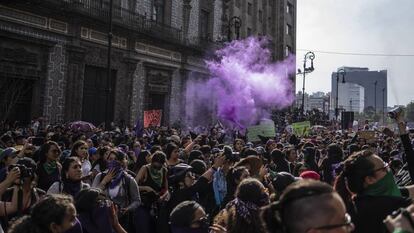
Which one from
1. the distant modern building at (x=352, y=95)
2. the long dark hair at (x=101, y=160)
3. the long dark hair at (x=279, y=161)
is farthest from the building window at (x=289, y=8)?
the distant modern building at (x=352, y=95)

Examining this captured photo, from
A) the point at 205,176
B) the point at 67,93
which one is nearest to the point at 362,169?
the point at 205,176

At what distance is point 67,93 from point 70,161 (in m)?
16.0

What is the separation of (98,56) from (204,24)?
12332 millimetres

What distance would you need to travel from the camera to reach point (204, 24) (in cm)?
3309

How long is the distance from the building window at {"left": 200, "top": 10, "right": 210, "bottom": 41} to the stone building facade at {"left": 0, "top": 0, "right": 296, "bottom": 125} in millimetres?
71

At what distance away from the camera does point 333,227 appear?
7.04 feet

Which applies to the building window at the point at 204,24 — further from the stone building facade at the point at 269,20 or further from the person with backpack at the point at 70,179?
the person with backpack at the point at 70,179

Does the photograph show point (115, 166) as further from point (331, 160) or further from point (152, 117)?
point (152, 117)

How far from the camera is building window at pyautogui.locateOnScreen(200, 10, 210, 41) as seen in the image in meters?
32.6

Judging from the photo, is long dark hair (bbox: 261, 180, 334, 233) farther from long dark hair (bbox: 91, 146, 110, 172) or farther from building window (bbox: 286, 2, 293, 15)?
building window (bbox: 286, 2, 293, 15)

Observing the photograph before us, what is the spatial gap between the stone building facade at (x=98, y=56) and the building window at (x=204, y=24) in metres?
0.07

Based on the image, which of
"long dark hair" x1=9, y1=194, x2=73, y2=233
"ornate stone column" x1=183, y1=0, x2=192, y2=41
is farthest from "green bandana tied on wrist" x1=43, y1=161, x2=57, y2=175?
"ornate stone column" x1=183, y1=0, x2=192, y2=41

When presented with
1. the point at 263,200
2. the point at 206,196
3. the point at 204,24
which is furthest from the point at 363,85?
the point at 263,200

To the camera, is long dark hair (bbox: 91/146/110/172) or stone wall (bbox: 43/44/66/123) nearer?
long dark hair (bbox: 91/146/110/172)
